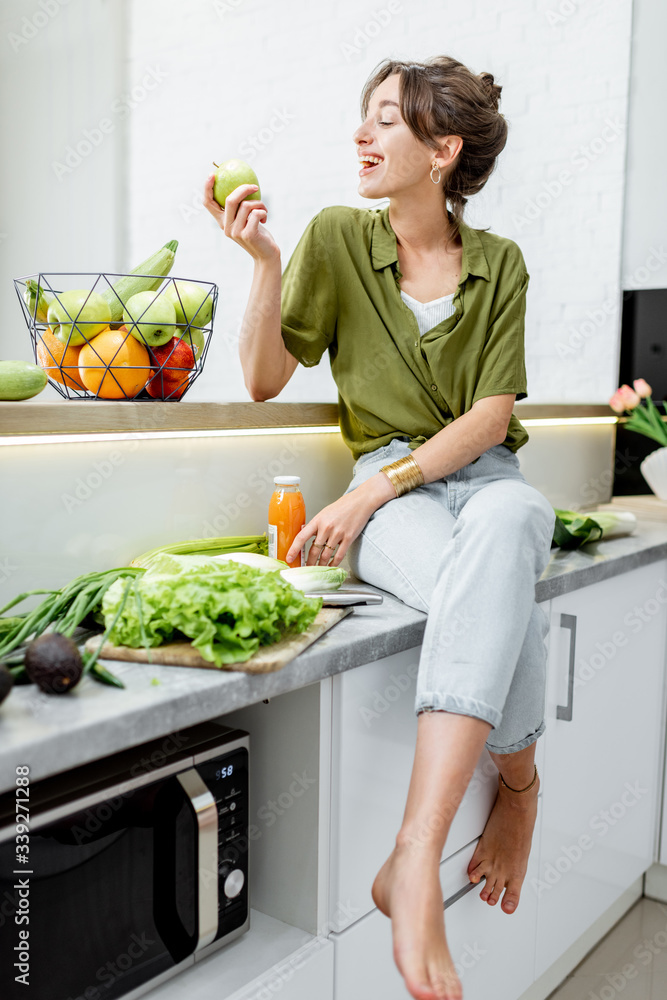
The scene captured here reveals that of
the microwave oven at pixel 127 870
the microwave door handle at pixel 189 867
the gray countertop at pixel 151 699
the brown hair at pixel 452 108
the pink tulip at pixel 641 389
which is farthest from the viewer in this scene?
the pink tulip at pixel 641 389

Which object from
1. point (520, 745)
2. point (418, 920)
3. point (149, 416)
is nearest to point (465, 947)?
point (520, 745)

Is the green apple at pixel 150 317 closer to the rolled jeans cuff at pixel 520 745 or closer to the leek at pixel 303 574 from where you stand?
the leek at pixel 303 574

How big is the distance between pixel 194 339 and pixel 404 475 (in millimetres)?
398

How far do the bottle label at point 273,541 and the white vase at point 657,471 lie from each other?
133 centimetres

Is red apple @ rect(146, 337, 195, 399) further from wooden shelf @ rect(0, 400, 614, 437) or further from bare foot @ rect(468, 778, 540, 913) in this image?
bare foot @ rect(468, 778, 540, 913)

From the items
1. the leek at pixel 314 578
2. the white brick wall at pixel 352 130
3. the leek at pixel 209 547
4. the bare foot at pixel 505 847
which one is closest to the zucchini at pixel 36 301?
the leek at pixel 209 547

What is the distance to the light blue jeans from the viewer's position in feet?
3.32

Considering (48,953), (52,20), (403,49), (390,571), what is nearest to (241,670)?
(48,953)

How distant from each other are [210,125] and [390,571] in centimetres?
258

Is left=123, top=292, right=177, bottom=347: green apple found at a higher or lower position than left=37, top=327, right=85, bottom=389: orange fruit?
higher

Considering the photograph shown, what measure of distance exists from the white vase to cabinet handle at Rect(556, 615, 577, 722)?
3.14 ft

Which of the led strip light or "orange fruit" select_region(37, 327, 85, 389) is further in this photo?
"orange fruit" select_region(37, 327, 85, 389)

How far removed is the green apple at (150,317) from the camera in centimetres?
122

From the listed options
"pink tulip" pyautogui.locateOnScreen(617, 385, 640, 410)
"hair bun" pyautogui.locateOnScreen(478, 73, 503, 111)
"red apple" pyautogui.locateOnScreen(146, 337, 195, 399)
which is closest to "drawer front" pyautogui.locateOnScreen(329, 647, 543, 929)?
"red apple" pyautogui.locateOnScreen(146, 337, 195, 399)
